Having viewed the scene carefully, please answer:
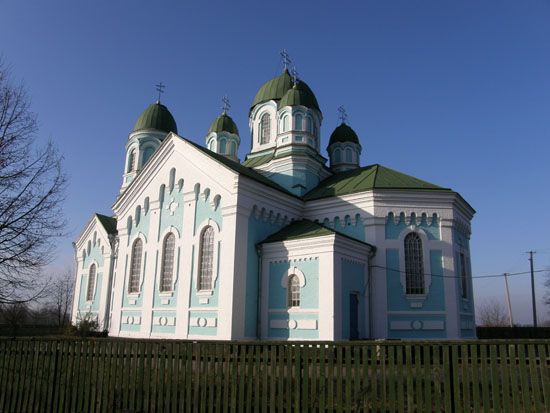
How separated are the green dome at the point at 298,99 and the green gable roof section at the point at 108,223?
589 inches

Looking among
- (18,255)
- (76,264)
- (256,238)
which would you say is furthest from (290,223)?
(76,264)

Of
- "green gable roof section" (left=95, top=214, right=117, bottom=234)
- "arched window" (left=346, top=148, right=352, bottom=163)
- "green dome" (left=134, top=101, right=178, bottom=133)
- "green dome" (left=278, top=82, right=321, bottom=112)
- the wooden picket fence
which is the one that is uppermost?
"green dome" (left=134, top=101, right=178, bottom=133)

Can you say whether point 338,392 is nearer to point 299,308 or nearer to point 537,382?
point 537,382

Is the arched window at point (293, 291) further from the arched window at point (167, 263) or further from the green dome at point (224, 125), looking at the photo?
the green dome at point (224, 125)

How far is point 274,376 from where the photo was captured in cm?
756

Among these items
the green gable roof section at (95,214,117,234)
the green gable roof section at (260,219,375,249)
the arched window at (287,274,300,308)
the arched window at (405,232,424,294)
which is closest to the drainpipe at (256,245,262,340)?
the green gable roof section at (260,219,375,249)

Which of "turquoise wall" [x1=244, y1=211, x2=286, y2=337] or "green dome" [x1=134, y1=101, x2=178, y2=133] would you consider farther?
"green dome" [x1=134, y1=101, x2=178, y2=133]

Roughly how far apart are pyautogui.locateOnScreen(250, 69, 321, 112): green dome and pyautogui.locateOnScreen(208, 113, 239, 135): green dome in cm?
368

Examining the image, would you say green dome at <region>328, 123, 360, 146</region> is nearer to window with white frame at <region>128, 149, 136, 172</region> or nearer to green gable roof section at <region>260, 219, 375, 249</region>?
green gable roof section at <region>260, 219, 375, 249</region>

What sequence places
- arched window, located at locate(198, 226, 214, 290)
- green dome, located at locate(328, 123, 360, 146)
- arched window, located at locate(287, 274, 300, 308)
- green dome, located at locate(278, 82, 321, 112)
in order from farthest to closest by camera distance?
green dome, located at locate(328, 123, 360, 146) → green dome, located at locate(278, 82, 321, 112) → arched window, located at locate(198, 226, 214, 290) → arched window, located at locate(287, 274, 300, 308)

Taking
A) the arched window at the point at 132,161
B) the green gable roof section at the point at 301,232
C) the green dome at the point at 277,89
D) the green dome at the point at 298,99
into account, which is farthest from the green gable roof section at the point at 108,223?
the green gable roof section at the point at 301,232

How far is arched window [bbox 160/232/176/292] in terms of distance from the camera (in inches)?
846

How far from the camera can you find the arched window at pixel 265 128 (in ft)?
97.6

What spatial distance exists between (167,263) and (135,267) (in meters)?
2.89
